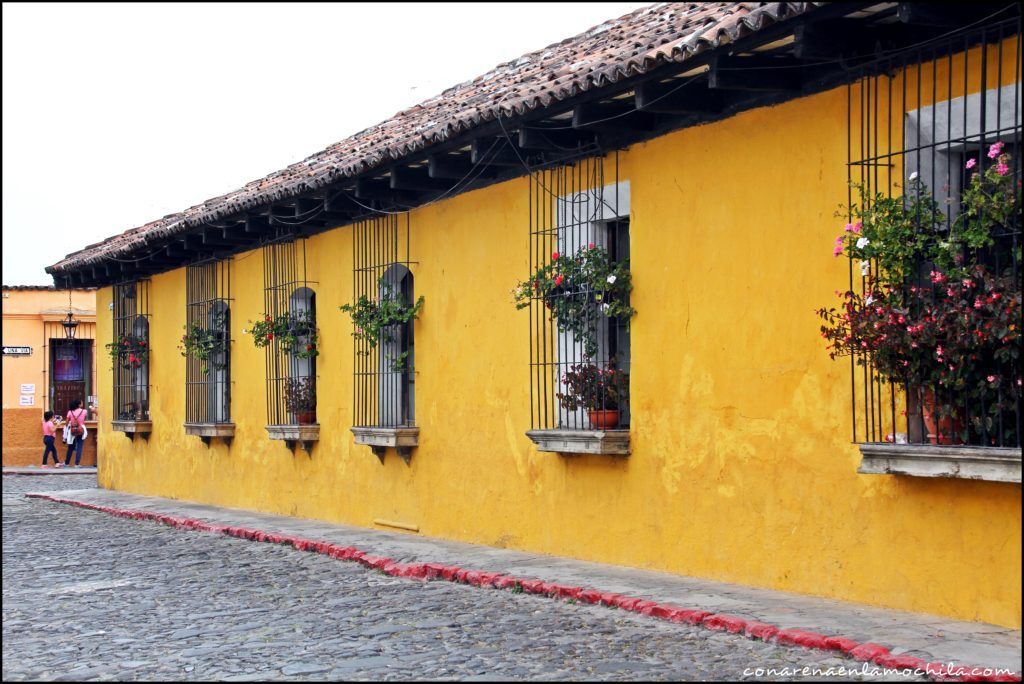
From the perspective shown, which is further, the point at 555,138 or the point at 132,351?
the point at 132,351

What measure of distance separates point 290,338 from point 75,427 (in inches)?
611

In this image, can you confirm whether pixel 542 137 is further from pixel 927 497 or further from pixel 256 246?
pixel 256 246

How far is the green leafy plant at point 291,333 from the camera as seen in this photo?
14.3 m

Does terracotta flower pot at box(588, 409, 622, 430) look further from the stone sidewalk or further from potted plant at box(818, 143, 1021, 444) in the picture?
potted plant at box(818, 143, 1021, 444)

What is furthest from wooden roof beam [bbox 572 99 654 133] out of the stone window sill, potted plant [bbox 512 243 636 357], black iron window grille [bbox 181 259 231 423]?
black iron window grille [bbox 181 259 231 423]

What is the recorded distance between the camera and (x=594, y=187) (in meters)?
9.97

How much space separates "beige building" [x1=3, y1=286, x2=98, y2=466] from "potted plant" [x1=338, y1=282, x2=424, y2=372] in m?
17.9

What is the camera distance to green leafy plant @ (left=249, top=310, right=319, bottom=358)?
47.1 ft

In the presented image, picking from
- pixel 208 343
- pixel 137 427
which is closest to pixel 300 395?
pixel 208 343

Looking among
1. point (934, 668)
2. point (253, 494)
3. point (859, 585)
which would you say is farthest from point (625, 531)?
point (253, 494)

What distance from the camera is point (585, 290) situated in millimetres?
9789

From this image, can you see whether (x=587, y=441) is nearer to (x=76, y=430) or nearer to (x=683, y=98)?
(x=683, y=98)

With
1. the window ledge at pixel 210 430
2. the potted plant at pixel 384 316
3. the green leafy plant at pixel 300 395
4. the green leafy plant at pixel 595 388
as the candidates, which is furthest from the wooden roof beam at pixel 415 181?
the window ledge at pixel 210 430

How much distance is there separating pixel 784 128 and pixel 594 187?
2.07 m
